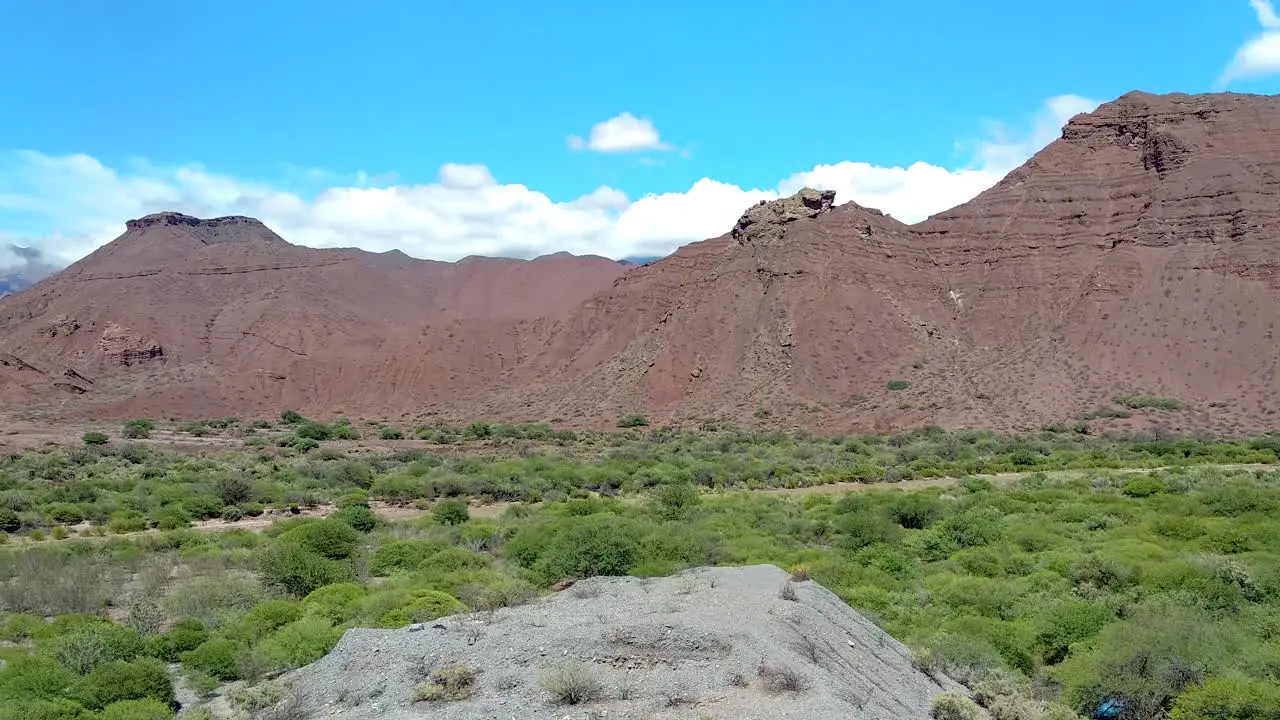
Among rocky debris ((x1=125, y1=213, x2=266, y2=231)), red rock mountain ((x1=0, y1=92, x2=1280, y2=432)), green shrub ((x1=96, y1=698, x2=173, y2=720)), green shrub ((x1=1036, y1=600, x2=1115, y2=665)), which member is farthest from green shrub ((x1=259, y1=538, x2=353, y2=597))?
rocky debris ((x1=125, y1=213, x2=266, y2=231))

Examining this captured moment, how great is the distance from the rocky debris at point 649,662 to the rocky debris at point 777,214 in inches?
3207

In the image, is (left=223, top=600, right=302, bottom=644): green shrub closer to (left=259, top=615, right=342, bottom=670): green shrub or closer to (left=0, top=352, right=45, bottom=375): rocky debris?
(left=259, top=615, right=342, bottom=670): green shrub

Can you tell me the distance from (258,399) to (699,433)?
55415 mm

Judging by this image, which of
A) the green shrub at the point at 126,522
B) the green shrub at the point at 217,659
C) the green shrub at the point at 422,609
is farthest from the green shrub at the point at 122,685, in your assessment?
the green shrub at the point at 126,522

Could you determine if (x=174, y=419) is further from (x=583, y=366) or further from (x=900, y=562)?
(x=900, y=562)

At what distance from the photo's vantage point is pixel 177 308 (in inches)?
4902

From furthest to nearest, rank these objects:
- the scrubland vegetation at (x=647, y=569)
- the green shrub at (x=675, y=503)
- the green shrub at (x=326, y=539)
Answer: the green shrub at (x=675, y=503)
the green shrub at (x=326, y=539)
the scrubland vegetation at (x=647, y=569)

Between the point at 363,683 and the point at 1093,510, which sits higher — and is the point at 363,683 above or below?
above

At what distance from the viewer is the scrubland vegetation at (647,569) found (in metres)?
12.8

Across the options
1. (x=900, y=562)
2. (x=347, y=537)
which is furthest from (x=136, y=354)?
(x=900, y=562)

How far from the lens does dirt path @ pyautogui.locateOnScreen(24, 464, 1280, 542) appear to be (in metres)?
29.8

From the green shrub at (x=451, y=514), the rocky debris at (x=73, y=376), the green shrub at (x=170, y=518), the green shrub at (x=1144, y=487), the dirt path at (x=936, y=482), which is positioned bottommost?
the dirt path at (x=936, y=482)

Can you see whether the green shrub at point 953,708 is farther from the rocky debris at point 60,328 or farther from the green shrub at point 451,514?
the rocky debris at point 60,328

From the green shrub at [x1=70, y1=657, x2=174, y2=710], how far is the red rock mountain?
58.8 metres
